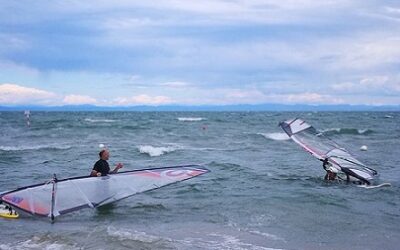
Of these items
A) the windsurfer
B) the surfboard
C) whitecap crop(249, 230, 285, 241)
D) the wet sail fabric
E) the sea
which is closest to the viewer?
the sea

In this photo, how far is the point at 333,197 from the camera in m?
11.3

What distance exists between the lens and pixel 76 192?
9.12m

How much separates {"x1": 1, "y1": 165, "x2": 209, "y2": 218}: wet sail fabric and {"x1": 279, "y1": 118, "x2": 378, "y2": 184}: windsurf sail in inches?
225

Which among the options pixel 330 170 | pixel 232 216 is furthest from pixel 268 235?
pixel 330 170

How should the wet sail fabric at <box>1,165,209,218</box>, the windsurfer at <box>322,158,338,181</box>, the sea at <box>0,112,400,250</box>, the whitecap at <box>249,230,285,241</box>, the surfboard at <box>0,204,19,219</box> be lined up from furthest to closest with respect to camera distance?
the windsurfer at <box>322,158,338,181</box>, the surfboard at <box>0,204,19,219</box>, the wet sail fabric at <box>1,165,209,218</box>, the whitecap at <box>249,230,285,241</box>, the sea at <box>0,112,400,250</box>

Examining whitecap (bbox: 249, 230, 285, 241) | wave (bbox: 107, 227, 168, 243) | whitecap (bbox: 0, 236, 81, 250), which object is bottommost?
whitecap (bbox: 0, 236, 81, 250)

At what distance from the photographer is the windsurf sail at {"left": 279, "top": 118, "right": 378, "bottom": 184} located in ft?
43.8

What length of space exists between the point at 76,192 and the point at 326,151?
8.41 meters

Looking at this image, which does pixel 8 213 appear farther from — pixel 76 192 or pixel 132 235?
pixel 132 235

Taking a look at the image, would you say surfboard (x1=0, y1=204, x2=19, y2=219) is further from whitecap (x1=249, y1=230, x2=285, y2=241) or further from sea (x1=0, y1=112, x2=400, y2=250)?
whitecap (x1=249, y1=230, x2=285, y2=241)

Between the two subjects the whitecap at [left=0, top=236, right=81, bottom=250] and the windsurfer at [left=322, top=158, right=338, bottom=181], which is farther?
the windsurfer at [left=322, top=158, right=338, bottom=181]

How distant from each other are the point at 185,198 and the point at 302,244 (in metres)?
4.03

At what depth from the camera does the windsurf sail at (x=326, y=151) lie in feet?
43.8

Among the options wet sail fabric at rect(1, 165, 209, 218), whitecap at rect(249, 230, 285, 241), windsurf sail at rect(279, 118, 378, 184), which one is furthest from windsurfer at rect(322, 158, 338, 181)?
whitecap at rect(249, 230, 285, 241)
